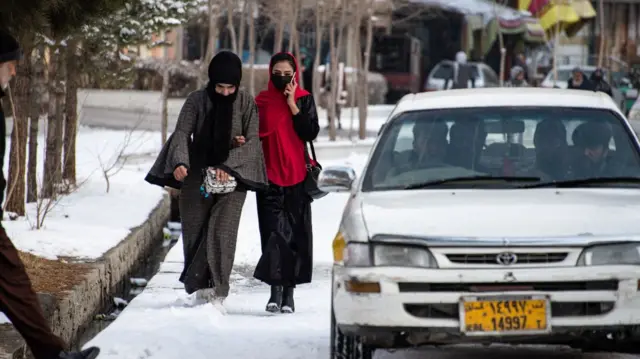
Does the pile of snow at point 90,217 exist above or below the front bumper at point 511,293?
below

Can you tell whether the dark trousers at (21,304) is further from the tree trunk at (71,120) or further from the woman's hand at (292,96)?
the tree trunk at (71,120)

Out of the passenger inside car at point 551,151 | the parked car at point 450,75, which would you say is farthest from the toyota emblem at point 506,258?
the parked car at point 450,75

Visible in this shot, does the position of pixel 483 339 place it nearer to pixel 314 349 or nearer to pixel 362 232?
pixel 362 232

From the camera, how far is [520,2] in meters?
51.9

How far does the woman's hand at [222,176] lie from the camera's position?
888cm

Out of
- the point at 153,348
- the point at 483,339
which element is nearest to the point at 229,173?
the point at 153,348

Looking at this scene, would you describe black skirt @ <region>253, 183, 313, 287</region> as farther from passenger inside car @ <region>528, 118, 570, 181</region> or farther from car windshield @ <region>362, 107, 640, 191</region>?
passenger inside car @ <region>528, 118, 570, 181</region>

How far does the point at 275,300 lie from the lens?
909cm

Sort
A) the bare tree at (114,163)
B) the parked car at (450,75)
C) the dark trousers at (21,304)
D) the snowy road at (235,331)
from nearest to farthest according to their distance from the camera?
1. the dark trousers at (21,304)
2. the snowy road at (235,331)
3. the bare tree at (114,163)
4. the parked car at (450,75)

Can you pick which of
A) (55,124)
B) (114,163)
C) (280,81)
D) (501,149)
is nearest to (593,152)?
(501,149)

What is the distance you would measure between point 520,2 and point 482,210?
4636cm

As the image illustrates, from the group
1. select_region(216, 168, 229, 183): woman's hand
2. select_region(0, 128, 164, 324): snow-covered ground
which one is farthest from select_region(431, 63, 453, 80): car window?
select_region(216, 168, 229, 183): woman's hand

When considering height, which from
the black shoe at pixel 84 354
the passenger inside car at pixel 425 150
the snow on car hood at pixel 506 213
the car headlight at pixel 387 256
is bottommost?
the black shoe at pixel 84 354

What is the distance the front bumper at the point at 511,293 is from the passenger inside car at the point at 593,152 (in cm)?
114
